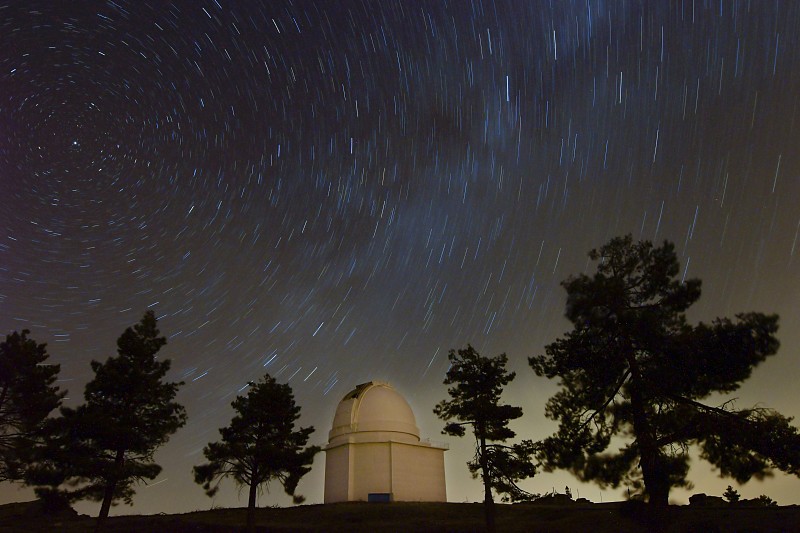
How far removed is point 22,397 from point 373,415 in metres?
27.6

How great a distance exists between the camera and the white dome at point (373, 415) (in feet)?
146

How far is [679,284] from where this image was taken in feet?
56.3

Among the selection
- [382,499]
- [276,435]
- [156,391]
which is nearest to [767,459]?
[276,435]

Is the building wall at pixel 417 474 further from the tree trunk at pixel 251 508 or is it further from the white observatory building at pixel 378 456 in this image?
the tree trunk at pixel 251 508

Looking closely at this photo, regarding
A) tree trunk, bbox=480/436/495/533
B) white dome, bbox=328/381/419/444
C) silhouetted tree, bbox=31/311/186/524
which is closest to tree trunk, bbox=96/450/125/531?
silhouetted tree, bbox=31/311/186/524

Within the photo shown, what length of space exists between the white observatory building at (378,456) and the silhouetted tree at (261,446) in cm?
1541

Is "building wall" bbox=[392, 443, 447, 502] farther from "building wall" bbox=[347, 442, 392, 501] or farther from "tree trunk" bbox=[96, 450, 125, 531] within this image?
"tree trunk" bbox=[96, 450, 125, 531]

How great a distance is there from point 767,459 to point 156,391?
2302cm

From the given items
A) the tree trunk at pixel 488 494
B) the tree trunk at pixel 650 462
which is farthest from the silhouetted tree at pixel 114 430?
the tree trunk at pixel 650 462

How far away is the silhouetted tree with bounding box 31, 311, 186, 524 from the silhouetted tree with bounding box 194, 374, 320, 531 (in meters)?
3.22

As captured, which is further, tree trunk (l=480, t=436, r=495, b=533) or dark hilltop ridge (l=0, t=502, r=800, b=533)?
tree trunk (l=480, t=436, r=495, b=533)

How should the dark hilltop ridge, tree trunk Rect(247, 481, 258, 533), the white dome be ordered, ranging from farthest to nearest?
the white dome < tree trunk Rect(247, 481, 258, 533) < the dark hilltop ridge

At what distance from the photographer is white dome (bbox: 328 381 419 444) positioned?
146 feet

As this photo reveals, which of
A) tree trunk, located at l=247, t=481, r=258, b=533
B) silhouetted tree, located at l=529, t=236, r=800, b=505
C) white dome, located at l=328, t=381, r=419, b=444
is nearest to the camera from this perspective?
silhouetted tree, located at l=529, t=236, r=800, b=505
